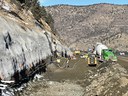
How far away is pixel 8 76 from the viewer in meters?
41.5

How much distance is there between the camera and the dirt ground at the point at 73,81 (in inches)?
1799

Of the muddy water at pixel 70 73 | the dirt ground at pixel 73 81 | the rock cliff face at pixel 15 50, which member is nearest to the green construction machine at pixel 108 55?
the dirt ground at pixel 73 81

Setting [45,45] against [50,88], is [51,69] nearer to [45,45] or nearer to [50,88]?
[45,45]

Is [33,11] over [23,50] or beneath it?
over

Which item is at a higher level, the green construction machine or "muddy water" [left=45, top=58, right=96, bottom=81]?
the green construction machine

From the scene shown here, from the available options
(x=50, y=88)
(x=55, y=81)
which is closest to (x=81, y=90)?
(x=50, y=88)

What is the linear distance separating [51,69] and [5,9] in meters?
13.2

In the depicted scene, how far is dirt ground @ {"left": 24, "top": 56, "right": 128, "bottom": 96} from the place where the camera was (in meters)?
45.7

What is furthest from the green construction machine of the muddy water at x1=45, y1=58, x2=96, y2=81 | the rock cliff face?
Result: the rock cliff face

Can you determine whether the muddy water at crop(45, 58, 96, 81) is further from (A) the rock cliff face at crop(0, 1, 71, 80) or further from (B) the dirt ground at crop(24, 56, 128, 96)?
(A) the rock cliff face at crop(0, 1, 71, 80)

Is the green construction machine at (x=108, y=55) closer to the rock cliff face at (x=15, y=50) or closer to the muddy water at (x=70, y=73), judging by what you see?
the muddy water at (x=70, y=73)

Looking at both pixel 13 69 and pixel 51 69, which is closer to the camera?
pixel 13 69

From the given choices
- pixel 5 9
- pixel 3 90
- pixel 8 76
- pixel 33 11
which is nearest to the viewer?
pixel 3 90

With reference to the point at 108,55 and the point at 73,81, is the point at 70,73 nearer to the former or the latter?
the point at 73,81
